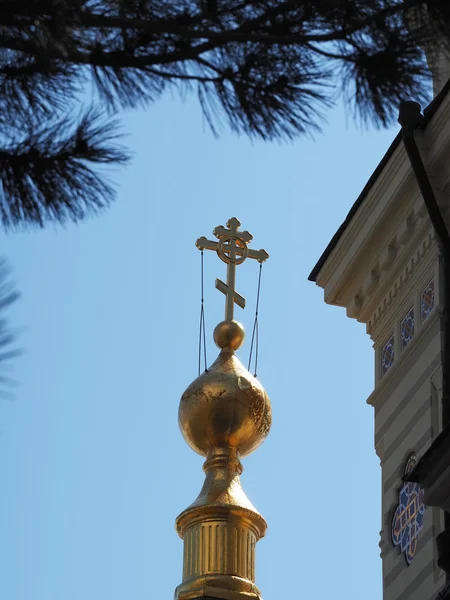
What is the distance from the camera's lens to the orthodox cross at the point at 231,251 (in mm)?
23094

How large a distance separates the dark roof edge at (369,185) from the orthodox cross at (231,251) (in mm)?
4734

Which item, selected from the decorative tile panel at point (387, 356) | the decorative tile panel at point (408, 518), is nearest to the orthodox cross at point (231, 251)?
the decorative tile panel at point (387, 356)

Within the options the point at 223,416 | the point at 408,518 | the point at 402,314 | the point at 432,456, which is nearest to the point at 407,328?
the point at 402,314

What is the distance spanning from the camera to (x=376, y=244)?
1742 centimetres

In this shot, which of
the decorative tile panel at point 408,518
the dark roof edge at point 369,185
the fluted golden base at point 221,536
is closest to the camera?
the decorative tile panel at point 408,518

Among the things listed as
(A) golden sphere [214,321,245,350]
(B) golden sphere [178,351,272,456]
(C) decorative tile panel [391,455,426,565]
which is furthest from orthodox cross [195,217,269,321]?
(C) decorative tile panel [391,455,426,565]

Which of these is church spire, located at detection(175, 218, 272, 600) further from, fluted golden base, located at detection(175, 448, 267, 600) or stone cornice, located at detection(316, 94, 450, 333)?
stone cornice, located at detection(316, 94, 450, 333)

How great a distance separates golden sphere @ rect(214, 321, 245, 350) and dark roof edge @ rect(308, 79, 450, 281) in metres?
4.08

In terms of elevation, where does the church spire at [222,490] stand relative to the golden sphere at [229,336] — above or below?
below

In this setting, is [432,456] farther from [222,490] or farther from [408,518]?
[222,490]

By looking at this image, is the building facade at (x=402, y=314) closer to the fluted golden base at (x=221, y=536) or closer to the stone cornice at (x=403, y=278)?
the stone cornice at (x=403, y=278)

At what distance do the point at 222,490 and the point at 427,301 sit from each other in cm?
560

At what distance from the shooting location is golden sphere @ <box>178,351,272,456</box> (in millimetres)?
21188

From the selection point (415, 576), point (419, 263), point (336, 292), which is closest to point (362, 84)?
point (415, 576)
